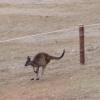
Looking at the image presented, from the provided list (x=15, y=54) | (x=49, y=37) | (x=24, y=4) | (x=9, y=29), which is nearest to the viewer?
(x=15, y=54)

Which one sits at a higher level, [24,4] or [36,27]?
[24,4]

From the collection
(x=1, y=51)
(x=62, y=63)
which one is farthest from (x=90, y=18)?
(x=62, y=63)

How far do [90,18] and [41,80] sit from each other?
11.3 m

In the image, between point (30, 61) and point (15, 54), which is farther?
point (15, 54)

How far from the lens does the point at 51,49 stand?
17.0m

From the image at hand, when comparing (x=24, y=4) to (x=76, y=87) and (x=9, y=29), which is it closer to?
(x=9, y=29)

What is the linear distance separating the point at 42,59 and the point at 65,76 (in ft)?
2.36

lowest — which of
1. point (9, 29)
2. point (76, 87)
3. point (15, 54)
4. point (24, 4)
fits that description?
point (76, 87)

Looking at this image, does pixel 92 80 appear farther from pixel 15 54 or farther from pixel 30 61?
pixel 15 54

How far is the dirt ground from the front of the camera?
1142 centimetres

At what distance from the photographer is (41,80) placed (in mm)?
12625

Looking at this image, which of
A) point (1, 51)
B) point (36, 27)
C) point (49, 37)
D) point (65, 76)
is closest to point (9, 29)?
point (36, 27)

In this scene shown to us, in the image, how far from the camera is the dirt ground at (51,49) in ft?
37.5

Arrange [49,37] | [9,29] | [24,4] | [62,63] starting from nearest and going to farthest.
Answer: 1. [62,63]
2. [49,37]
3. [9,29]
4. [24,4]
